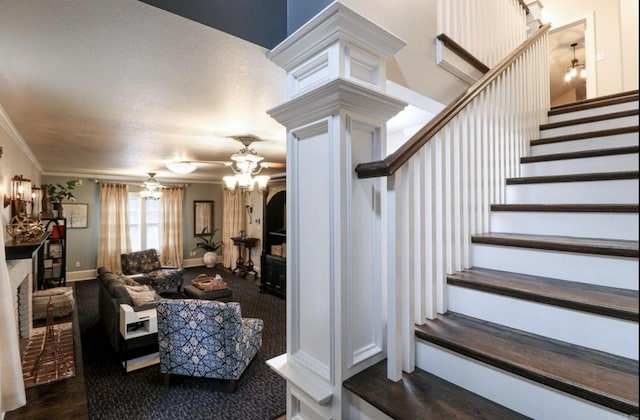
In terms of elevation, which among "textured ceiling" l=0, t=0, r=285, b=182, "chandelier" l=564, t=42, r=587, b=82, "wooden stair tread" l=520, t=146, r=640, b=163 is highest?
"chandelier" l=564, t=42, r=587, b=82

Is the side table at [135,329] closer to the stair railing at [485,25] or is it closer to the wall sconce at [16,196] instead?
the wall sconce at [16,196]

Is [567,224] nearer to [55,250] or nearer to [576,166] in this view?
[576,166]

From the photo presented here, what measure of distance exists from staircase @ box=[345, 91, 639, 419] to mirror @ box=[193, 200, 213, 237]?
8.20m

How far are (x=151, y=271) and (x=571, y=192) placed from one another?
728 cm

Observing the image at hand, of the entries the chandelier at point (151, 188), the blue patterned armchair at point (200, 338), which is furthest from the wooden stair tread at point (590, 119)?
the chandelier at point (151, 188)

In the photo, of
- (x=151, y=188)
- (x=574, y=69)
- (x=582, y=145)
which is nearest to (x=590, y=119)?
(x=582, y=145)

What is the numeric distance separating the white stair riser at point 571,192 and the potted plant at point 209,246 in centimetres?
788

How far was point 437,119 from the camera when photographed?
134cm

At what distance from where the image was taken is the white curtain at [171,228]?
792 centimetres

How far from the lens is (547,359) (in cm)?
101

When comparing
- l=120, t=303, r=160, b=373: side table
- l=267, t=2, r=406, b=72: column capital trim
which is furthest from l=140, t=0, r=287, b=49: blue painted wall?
l=120, t=303, r=160, b=373: side table

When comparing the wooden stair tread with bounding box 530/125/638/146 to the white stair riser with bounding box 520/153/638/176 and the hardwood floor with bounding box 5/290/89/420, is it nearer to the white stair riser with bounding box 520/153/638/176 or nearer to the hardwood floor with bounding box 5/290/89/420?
the white stair riser with bounding box 520/153/638/176

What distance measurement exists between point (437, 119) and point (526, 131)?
143 cm

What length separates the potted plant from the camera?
8.36m
